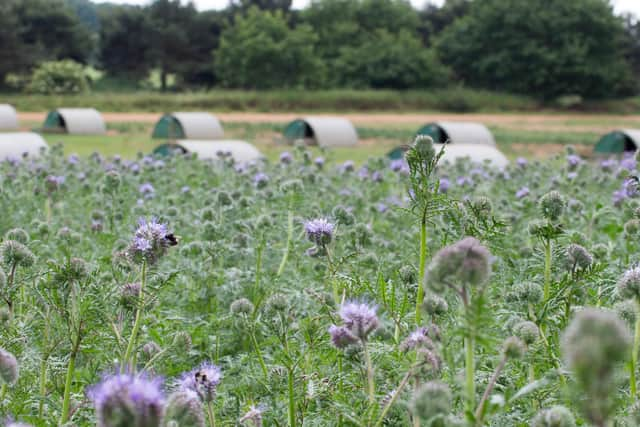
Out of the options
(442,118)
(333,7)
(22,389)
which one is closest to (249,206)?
(22,389)

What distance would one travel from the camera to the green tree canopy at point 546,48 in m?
57.2

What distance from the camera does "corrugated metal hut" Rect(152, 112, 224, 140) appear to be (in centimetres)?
2897

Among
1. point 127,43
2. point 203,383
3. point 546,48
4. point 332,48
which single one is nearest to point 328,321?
point 203,383

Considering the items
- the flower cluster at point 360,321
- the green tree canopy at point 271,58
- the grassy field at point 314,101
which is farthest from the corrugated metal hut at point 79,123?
the flower cluster at point 360,321

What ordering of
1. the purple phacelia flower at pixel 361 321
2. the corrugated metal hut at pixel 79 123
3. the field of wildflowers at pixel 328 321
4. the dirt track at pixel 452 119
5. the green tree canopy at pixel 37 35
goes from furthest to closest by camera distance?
the green tree canopy at pixel 37 35 < the dirt track at pixel 452 119 < the corrugated metal hut at pixel 79 123 < the purple phacelia flower at pixel 361 321 < the field of wildflowers at pixel 328 321

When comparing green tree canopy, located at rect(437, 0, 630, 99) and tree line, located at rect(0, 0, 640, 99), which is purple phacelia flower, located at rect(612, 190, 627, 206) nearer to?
tree line, located at rect(0, 0, 640, 99)

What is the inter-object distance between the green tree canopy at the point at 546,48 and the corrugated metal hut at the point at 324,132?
32262mm

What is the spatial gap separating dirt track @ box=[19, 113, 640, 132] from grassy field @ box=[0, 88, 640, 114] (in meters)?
1.89

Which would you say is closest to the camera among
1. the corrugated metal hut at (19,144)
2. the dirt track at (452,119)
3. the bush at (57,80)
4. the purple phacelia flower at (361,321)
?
the purple phacelia flower at (361,321)

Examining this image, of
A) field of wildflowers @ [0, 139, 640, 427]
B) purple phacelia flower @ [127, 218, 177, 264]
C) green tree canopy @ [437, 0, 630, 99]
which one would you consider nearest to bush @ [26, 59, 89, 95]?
green tree canopy @ [437, 0, 630, 99]

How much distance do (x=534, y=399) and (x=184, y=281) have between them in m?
2.91

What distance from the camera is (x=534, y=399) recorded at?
7.89ft

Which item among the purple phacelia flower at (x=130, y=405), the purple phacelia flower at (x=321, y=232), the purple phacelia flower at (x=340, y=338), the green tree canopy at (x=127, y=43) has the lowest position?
the purple phacelia flower at (x=340, y=338)

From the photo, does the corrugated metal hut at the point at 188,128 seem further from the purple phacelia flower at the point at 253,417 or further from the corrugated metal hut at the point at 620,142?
the purple phacelia flower at the point at 253,417
